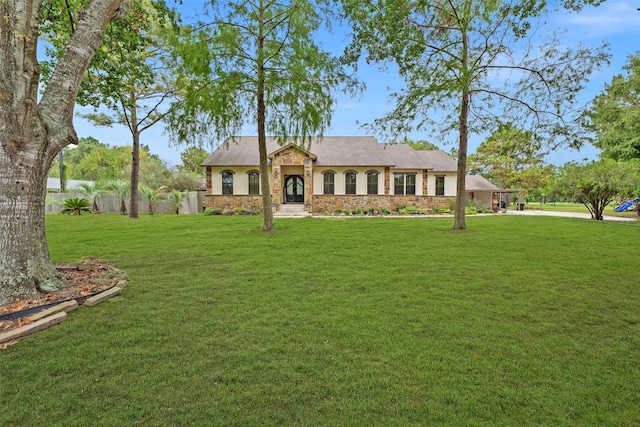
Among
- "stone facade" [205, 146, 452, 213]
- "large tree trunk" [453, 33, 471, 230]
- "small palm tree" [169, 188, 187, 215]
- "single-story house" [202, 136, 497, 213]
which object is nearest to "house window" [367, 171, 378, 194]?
"single-story house" [202, 136, 497, 213]

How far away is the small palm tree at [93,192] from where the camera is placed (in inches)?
770

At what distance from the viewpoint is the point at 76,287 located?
430 cm

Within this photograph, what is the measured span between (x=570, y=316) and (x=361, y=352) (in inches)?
102

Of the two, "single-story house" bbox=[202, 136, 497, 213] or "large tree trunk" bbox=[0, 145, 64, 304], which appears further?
→ "single-story house" bbox=[202, 136, 497, 213]

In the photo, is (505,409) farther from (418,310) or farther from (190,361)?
(190,361)

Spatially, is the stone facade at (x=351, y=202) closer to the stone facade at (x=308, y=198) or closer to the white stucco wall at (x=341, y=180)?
the stone facade at (x=308, y=198)

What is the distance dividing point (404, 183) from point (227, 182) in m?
12.0

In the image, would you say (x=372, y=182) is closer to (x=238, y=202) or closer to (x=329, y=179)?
(x=329, y=179)

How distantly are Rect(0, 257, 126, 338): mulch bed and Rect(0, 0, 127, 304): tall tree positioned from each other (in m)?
0.16

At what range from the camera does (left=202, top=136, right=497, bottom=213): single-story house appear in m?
19.7

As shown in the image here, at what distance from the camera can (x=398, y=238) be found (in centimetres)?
923

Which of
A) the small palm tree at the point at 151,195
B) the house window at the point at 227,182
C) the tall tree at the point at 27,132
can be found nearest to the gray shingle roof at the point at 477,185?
the house window at the point at 227,182

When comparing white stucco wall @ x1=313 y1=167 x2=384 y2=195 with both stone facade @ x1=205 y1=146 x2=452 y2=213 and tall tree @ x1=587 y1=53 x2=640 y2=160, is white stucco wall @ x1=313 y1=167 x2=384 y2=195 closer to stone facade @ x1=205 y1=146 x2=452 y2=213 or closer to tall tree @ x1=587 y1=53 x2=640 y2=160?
stone facade @ x1=205 y1=146 x2=452 y2=213

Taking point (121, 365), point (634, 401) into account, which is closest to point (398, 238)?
point (634, 401)
